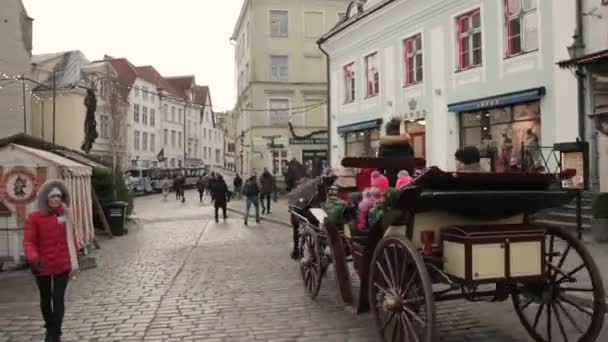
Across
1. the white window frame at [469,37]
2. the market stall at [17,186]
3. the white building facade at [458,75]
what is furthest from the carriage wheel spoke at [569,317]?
the white window frame at [469,37]

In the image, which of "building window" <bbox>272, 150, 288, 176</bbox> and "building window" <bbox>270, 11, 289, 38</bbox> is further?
"building window" <bbox>270, 11, 289, 38</bbox>

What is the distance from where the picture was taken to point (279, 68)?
4194 centimetres

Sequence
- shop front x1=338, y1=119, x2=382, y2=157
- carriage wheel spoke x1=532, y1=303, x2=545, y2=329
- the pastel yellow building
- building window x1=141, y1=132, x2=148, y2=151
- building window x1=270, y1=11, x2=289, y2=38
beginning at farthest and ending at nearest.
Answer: building window x1=141, y1=132, x2=148, y2=151 < building window x1=270, y1=11, x2=289, y2=38 < the pastel yellow building < shop front x1=338, y1=119, x2=382, y2=157 < carriage wheel spoke x1=532, y1=303, x2=545, y2=329

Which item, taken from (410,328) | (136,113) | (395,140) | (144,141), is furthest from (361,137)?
(144,141)

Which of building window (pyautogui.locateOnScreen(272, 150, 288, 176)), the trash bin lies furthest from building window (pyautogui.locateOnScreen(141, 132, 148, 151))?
the trash bin

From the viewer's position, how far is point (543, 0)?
14359mm

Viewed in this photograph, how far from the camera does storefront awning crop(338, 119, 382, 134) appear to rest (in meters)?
22.2

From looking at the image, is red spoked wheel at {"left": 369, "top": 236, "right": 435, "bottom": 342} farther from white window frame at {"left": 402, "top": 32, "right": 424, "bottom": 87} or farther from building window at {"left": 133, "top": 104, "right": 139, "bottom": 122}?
building window at {"left": 133, "top": 104, "right": 139, "bottom": 122}

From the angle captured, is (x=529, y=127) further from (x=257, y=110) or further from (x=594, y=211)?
(x=257, y=110)

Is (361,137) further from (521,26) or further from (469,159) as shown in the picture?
(469,159)

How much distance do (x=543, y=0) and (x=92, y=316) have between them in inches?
516

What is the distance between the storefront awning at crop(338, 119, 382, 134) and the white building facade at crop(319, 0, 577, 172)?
0.06 m

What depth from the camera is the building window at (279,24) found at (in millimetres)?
41625

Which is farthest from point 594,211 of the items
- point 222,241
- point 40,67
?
point 40,67
